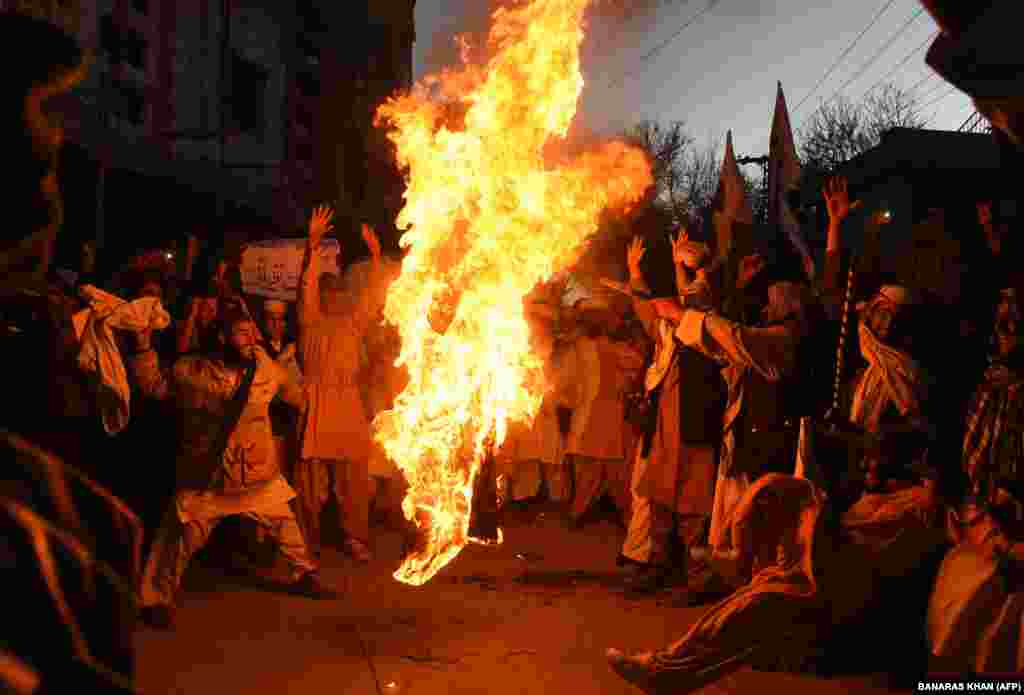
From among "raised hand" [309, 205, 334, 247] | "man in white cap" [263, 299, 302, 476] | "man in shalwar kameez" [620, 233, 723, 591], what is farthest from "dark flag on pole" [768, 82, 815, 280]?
"man in white cap" [263, 299, 302, 476]

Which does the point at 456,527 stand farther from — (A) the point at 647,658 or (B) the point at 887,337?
(B) the point at 887,337

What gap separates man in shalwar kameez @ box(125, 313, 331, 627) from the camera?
604 cm

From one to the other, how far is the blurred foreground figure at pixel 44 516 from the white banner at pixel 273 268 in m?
9.98

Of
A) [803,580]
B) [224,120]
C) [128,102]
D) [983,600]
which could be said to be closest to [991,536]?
[983,600]

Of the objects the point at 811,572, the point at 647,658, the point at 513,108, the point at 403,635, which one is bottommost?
the point at 403,635

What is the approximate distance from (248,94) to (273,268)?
12490 millimetres

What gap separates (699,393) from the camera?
7.28m

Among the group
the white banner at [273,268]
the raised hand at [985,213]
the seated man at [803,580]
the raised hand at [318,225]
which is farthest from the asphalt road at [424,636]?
the white banner at [273,268]

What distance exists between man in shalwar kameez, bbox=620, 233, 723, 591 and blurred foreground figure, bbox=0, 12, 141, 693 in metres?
5.82

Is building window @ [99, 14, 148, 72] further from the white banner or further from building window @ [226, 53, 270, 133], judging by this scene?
the white banner

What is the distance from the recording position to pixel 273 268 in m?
11.8

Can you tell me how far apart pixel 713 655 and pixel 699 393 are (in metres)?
3.46

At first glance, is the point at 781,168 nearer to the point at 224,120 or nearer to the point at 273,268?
the point at 273,268

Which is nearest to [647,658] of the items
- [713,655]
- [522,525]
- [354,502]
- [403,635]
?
[713,655]
